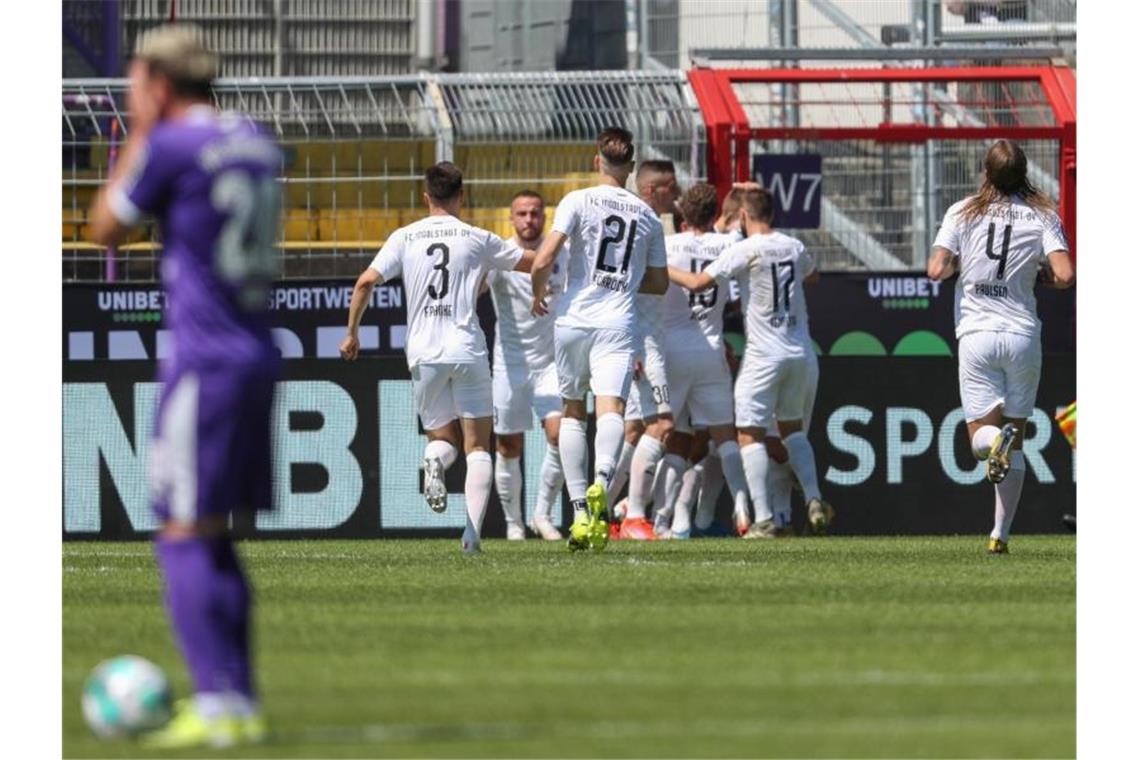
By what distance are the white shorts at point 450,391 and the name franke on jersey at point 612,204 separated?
1069 mm

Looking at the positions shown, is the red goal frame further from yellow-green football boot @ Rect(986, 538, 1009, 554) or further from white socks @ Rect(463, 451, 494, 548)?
yellow-green football boot @ Rect(986, 538, 1009, 554)

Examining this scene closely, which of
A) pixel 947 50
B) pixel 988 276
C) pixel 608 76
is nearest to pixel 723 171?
pixel 608 76

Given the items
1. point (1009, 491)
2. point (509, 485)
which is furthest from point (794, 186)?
point (1009, 491)

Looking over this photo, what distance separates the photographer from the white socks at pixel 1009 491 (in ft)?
46.2

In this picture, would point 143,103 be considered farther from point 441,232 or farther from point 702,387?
point 702,387

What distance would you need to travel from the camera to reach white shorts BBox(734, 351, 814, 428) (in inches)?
680

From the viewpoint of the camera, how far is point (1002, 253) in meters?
14.1

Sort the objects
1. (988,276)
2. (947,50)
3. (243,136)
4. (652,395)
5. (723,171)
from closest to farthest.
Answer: (243,136) < (988,276) < (652,395) < (723,171) < (947,50)

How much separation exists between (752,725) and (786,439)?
10290 mm

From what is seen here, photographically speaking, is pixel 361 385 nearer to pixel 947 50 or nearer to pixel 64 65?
pixel 947 50

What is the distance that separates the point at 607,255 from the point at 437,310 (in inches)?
38.7

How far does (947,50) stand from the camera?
20250mm

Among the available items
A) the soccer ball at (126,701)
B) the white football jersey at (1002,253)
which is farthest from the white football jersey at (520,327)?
the soccer ball at (126,701)

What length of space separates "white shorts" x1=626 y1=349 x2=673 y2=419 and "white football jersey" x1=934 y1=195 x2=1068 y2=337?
3.41m
